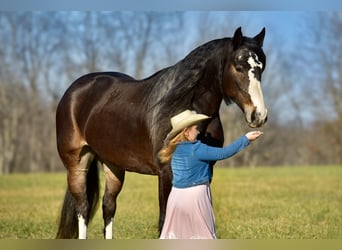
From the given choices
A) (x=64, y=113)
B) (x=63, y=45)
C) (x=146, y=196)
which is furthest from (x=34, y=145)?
(x=64, y=113)

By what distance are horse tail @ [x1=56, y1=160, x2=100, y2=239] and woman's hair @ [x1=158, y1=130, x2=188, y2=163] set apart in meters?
2.20

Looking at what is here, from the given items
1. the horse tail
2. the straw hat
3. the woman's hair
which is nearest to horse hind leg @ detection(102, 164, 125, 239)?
the horse tail

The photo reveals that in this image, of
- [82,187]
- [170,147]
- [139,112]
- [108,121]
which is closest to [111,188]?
[82,187]

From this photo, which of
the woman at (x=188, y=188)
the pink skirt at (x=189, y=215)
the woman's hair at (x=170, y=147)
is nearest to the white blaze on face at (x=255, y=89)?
the woman at (x=188, y=188)

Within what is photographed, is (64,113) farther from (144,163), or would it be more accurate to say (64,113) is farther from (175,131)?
(175,131)

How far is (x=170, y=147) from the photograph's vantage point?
17.7ft

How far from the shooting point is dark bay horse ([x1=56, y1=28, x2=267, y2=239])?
5602 mm

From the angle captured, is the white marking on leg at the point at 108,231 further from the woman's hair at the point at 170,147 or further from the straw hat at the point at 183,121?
the straw hat at the point at 183,121

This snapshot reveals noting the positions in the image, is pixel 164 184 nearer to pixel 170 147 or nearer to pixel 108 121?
pixel 170 147

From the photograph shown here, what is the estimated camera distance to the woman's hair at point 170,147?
5293mm

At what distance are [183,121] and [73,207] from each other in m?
2.78

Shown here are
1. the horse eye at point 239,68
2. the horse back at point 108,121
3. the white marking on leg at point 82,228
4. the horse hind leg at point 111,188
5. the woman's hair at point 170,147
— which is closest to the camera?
the woman's hair at point 170,147

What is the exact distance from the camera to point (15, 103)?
2802 cm

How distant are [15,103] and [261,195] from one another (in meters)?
16.9
